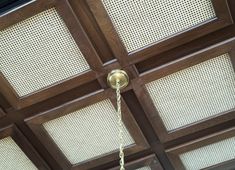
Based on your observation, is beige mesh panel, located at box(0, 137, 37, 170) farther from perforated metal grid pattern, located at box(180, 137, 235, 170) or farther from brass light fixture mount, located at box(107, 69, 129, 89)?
perforated metal grid pattern, located at box(180, 137, 235, 170)

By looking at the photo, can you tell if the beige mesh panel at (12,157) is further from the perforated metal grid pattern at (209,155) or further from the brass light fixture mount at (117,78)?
the perforated metal grid pattern at (209,155)

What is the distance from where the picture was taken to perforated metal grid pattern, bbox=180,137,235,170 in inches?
122

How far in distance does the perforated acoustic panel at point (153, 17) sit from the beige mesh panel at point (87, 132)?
0.64 metres

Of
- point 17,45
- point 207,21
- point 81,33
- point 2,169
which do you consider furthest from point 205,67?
point 2,169

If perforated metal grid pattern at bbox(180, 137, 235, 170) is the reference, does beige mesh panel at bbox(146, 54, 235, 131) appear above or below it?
above

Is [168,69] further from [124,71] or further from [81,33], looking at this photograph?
[81,33]

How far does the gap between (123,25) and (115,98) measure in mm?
618

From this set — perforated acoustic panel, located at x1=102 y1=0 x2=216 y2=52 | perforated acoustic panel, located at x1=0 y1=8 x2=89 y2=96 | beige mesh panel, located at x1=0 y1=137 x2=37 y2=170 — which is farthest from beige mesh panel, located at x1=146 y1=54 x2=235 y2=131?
beige mesh panel, located at x1=0 y1=137 x2=37 y2=170

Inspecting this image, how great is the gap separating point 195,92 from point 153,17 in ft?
2.47

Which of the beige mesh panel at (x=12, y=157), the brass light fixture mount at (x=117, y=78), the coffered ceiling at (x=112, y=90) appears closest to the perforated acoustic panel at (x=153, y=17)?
the coffered ceiling at (x=112, y=90)

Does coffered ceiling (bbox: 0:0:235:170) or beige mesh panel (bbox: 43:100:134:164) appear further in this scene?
beige mesh panel (bbox: 43:100:134:164)

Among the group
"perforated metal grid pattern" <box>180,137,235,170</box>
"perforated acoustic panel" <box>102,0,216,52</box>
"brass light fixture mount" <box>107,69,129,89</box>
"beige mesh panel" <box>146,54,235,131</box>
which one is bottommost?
"perforated metal grid pattern" <box>180,137,235,170</box>

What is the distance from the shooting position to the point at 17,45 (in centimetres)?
246

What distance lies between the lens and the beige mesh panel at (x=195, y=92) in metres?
2.62
